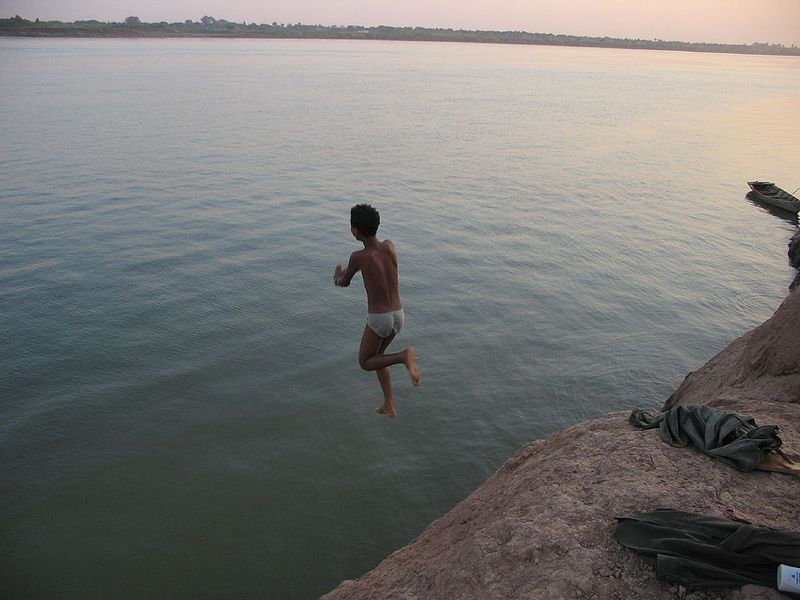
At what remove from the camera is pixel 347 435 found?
10008mm

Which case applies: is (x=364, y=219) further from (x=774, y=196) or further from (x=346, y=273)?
(x=774, y=196)

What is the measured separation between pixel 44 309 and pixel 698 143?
132 ft

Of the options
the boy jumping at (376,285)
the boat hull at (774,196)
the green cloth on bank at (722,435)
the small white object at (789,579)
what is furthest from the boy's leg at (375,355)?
the boat hull at (774,196)

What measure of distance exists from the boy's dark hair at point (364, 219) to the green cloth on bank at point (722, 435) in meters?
3.63

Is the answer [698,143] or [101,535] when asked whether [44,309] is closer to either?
[101,535]

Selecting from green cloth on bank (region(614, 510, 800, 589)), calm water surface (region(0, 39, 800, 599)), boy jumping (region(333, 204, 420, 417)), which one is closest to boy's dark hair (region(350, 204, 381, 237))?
boy jumping (region(333, 204, 420, 417))

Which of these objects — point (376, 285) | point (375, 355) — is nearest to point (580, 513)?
point (375, 355)

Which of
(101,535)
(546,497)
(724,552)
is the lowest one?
(101,535)

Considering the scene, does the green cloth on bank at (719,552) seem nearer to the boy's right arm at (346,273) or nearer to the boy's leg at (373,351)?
the boy's leg at (373,351)

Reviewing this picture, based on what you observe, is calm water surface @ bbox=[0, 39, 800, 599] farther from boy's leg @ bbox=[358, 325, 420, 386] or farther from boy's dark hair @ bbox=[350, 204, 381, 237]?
boy's dark hair @ bbox=[350, 204, 381, 237]

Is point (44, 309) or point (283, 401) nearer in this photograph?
point (283, 401)

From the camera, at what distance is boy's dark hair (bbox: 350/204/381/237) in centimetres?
644

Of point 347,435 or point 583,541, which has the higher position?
point 583,541

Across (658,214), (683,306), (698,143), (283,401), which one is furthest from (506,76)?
(283,401)
